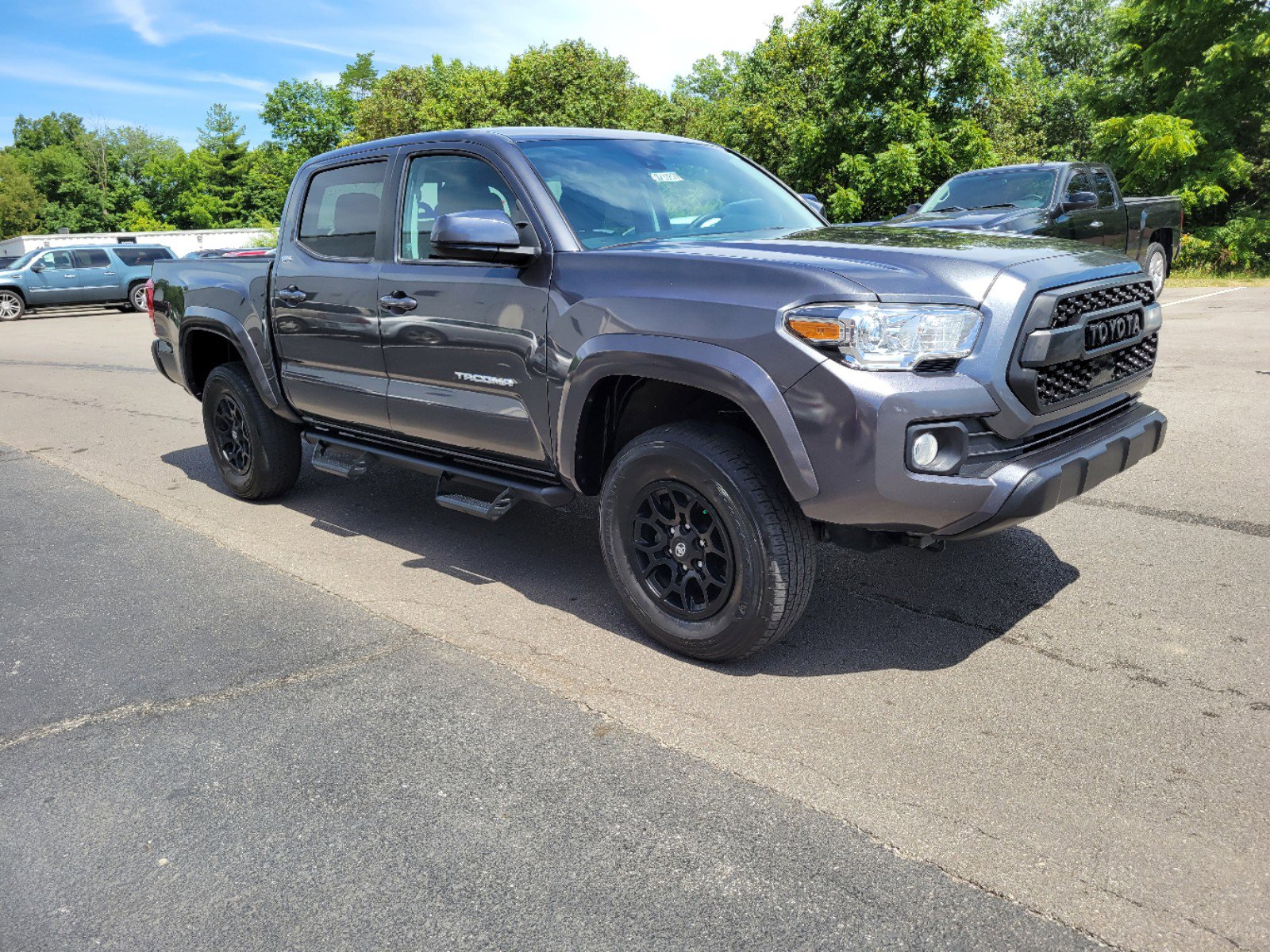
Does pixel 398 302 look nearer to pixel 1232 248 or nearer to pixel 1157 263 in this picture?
pixel 1157 263

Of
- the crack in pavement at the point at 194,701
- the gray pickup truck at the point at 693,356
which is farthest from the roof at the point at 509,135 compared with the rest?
the crack in pavement at the point at 194,701

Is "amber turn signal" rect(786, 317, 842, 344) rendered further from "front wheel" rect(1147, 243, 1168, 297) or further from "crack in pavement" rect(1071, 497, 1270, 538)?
"front wheel" rect(1147, 243, 1168, 297)

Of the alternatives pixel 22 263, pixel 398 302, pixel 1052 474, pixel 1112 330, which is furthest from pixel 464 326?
pixel 22 263

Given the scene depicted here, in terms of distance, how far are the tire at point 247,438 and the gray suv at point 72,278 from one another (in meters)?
22.0

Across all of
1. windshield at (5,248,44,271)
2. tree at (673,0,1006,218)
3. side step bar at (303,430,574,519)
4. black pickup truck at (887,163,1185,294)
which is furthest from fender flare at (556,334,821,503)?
windshield at (5,248,44,271)

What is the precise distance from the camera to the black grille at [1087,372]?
3.37 m

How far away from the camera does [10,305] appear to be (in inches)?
1002

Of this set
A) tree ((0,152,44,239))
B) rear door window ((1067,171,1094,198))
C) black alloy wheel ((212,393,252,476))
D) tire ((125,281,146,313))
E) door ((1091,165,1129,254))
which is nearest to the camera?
black alloy wheel ((212,393,252,476))

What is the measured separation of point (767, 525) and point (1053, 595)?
158 centimetres

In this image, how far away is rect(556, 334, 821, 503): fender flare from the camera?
10.6ft

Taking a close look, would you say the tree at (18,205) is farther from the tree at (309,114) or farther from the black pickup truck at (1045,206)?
the black pickup truck at (1045,206)

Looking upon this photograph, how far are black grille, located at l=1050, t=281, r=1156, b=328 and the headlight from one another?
394mm

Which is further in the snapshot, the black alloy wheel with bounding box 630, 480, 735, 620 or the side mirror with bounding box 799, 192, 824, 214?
the side mirror with bounding box 799, 192, 824, 214

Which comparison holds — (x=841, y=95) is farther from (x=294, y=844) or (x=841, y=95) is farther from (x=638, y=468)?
(x=294, y=844)
